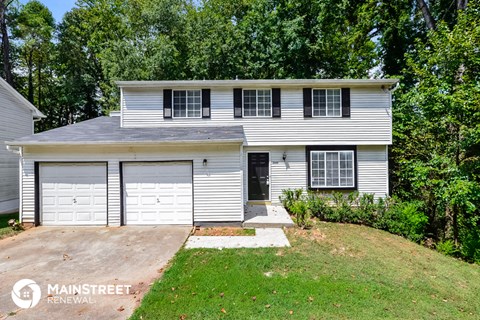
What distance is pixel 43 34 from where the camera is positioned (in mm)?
21641

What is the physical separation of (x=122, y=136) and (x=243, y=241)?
559 cm

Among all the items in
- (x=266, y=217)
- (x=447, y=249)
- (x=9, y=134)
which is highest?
(x=9, y=134)

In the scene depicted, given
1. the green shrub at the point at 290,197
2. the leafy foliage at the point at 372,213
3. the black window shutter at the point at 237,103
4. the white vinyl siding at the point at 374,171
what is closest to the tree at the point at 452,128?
the leafy foliage at the point at 372,213

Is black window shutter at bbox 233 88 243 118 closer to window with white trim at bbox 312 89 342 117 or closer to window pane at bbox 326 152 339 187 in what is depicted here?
window with white trim at bbox 312 89 342 117

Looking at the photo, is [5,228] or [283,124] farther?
[283,124]

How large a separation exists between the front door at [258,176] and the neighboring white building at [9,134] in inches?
425

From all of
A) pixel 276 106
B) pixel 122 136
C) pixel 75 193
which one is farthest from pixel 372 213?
pixel 75 193

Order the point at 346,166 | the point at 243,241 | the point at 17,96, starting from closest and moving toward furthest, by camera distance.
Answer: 1. the point at 243,241
2. the point at 346,166
3. the point at 17,96

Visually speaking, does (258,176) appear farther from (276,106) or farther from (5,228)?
(5,228)

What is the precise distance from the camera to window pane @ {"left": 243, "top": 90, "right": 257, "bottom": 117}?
1050cm

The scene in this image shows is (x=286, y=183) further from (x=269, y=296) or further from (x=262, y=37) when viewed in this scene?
(x=262, y=37)

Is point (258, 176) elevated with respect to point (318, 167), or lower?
lower

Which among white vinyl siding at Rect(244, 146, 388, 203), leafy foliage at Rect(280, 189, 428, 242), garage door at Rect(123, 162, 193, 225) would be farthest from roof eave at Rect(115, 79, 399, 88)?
leafy foliage at Rect(280, 189, 428, 242)

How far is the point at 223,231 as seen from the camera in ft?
24.9
